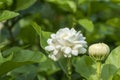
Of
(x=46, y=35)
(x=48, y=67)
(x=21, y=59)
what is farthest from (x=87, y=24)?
(x=21, y=59)

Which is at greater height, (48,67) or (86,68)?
(86,68)

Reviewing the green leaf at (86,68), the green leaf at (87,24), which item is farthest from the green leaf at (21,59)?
the green leaf at (87,24)

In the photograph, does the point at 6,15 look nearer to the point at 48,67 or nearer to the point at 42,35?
the point at 42,35

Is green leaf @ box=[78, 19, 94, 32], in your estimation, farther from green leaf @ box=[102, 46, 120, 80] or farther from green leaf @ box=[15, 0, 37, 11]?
green leaf @ box=[102, 46, 120, 80]

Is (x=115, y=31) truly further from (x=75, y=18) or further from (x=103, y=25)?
(x=75, y=18)

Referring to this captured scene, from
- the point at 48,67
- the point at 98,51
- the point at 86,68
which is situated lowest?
the point at 48,67

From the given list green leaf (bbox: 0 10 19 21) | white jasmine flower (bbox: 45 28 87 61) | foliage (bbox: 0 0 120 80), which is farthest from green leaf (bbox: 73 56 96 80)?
green leaf (bbox: 0 10 19 21)

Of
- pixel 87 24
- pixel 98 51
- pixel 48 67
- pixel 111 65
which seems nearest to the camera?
pixel 98 51
